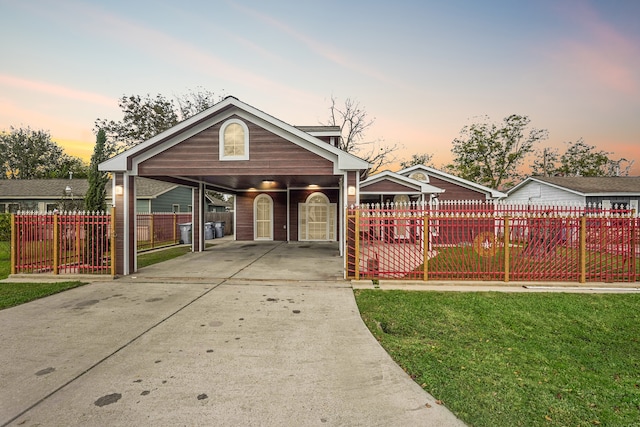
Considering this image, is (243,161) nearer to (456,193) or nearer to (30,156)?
(456,193)

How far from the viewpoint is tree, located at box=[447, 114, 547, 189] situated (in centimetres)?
3353

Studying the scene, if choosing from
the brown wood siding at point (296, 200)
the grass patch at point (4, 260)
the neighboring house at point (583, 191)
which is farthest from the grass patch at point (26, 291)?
the neighboring house at point (583, 191)

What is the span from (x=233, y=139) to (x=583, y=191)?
2012 centimetres

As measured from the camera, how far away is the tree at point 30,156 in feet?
146

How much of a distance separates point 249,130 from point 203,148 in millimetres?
1552

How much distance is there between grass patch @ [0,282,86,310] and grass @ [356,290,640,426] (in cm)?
700

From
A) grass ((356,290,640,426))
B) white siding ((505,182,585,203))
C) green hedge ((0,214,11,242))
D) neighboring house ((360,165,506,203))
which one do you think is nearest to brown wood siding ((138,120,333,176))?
Result: grass ((356,290,640,426))

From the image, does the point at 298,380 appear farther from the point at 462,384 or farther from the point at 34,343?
the point at 34,343

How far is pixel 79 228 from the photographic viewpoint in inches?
324

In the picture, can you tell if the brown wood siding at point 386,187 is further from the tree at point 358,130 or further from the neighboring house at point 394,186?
the tree at point 358,130

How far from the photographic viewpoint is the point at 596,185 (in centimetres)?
1920

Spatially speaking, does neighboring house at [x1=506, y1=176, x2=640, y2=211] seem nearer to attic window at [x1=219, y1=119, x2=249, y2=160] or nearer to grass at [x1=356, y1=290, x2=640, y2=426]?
grass at [x1=356, y1=290, x2=640, y2=426]

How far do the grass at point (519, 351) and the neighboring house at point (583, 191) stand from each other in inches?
526

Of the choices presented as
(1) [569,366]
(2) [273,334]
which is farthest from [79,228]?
(1) [569,366]
